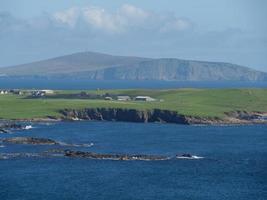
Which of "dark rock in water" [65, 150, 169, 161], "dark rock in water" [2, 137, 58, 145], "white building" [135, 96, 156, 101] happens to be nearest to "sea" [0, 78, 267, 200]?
"dark rock in water" [65, 150, 169, 161]

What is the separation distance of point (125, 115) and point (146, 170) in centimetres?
5266

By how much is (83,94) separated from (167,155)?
74965mm

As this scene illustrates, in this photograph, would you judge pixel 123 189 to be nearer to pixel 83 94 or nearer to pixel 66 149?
pixel 66 149

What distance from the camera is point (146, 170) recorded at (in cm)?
6894

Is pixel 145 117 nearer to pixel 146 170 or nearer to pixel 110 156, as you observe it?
pixel 110 156

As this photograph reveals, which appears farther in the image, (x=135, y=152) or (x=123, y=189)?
(x=135, y=152)

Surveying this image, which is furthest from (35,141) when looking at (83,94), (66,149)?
(83,94)

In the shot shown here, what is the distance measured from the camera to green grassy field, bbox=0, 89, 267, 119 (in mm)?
122125

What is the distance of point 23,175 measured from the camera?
65750 millimetres

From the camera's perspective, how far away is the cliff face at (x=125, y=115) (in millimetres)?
119500

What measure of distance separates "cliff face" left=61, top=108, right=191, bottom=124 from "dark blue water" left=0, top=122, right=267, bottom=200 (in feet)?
56.7

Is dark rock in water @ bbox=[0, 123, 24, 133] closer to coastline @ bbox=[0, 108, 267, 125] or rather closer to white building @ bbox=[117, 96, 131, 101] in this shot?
coastline @ bbox=[0, 108, 267, 125]

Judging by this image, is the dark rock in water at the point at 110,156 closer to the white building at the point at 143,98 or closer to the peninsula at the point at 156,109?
the peninsula at the point at 156,109

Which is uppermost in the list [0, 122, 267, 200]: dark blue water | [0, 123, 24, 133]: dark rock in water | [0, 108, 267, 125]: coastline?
[0, 108, 267, 125]: coastline
